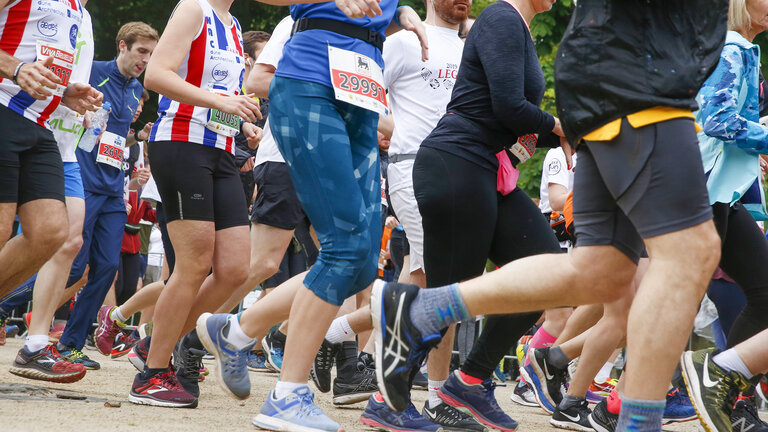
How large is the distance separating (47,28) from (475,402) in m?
2.57

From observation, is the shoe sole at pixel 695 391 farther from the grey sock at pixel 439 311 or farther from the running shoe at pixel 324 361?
the running shoe at pixel 324 361

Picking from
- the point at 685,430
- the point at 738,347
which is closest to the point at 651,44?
the point at 738,347

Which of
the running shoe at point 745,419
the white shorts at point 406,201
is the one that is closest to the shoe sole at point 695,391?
the running shoe at point 745,419

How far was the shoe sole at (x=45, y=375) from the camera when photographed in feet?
15.1

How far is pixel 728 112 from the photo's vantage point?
377 cm

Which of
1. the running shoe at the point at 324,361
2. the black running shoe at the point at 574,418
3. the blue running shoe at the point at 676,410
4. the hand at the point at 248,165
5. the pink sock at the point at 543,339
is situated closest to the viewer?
the black running shoe at the point at 574,418

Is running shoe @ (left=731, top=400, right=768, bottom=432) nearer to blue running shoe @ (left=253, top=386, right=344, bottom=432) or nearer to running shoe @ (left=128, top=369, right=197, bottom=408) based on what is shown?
blue running shoe @ (left=253, top=386, right=344, bottom=432)

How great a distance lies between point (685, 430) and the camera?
190 inches

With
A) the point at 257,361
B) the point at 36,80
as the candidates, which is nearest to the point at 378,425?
the point at 36,80

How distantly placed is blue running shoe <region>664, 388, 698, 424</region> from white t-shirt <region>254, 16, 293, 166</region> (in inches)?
101

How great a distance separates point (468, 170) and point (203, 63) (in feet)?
4.81

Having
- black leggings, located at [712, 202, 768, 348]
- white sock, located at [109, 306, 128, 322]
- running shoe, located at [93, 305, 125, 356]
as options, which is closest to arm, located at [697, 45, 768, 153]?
black leggings, located at [712, 202, 768, 348]

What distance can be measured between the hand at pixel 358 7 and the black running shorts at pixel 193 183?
138 cm

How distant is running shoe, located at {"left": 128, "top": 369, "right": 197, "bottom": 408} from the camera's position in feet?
12.8
